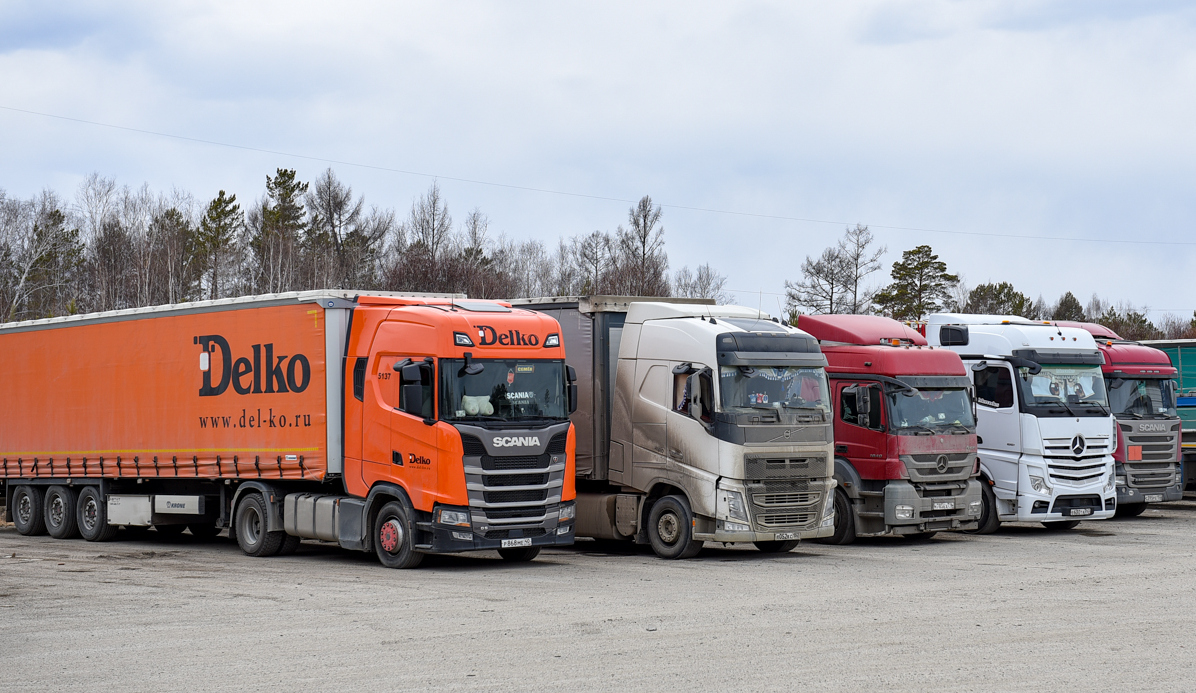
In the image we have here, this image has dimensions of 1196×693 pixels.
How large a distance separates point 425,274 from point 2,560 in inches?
1707

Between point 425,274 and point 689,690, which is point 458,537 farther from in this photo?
point 425,274

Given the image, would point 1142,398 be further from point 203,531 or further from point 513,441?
point 203,531

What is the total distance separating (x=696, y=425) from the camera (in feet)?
55.9

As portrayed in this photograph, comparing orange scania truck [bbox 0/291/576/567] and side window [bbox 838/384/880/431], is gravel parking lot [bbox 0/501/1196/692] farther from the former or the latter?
side window [bbox 838/384/880/431]

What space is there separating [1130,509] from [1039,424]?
6.49 metres

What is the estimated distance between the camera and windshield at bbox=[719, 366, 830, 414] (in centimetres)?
1686

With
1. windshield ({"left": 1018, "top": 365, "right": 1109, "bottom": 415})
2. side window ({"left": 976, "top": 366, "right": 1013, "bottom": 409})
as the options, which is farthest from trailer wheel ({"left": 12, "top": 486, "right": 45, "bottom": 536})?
windshield ({"left": 1018, "top": 365, "right": 1109, "bottom": 415})

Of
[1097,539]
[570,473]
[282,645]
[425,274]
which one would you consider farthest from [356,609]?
[425,274]

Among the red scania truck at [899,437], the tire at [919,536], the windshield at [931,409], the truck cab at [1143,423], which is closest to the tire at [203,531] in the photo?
the red scania truck at [899,437]

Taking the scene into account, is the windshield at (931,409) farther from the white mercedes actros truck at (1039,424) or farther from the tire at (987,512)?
the tire at (987,512)

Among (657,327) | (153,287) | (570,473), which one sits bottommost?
(570,473)

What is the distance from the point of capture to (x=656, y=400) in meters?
17.6

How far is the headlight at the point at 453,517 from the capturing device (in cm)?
1566

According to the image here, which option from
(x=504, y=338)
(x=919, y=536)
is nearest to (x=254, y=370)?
(x=504, y=338)
